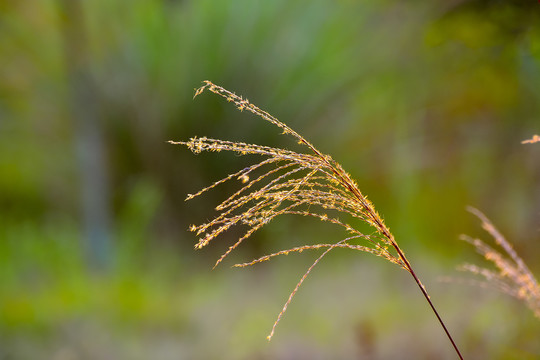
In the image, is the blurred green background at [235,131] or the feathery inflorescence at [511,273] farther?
the blurred green background at [235,131]

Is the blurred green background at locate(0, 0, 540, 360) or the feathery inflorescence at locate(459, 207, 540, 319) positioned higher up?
the blurred green background at locate(0, 0, 540, 360)

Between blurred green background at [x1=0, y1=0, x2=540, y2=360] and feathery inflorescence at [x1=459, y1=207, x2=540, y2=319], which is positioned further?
blurred green background at [x1=0, y1=0, x2=540, y2=360]

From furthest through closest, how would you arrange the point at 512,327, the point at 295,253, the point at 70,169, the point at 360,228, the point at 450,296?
the point at 70,169 < the point at 360,228 < the point at 295,253 < the point at 450,296 < the point at 512,327

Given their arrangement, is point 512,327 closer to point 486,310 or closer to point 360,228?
point 486,310

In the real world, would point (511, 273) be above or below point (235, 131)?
below

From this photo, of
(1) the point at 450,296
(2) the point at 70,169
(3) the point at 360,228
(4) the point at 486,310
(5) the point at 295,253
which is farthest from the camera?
(2) the point at 70,169

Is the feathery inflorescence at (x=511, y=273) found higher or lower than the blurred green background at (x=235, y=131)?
lower

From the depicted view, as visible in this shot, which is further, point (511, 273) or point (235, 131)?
point (235, 131)

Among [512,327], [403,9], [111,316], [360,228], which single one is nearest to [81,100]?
[111,316]
